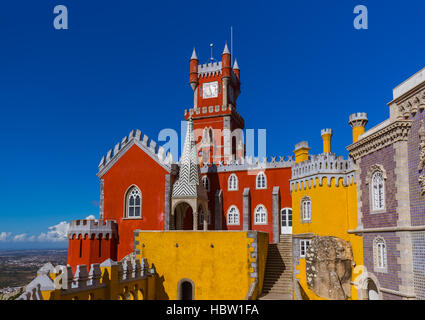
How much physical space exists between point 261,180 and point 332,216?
9801 mm

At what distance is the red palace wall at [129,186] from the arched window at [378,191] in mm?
15678

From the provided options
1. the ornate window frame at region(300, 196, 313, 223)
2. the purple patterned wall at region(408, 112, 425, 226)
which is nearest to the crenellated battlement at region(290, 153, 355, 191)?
the ornate window frame at region(300, 196, 313, 223)

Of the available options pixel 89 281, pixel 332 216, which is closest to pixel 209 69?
pixel 332 216

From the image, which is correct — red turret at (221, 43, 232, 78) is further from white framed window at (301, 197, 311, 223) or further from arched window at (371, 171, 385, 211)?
arched window at (371, 171, 385, 211)

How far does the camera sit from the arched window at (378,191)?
1977 centimetres

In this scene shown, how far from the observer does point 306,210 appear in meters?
26.1

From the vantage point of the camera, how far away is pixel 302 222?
26344 mm

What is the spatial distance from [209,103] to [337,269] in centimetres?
2796

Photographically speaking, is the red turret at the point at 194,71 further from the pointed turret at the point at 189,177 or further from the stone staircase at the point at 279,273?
the stone staircase at the point at 279,273

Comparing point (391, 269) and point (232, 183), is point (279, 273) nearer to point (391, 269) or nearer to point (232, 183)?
point (391, 269)

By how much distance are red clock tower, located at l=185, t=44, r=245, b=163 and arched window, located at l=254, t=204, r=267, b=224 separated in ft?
35.3

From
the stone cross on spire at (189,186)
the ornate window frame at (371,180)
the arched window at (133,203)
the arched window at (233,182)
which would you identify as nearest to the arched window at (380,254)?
the ornate window frame at (371,180)

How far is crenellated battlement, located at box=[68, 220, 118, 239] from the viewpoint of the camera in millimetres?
28969
